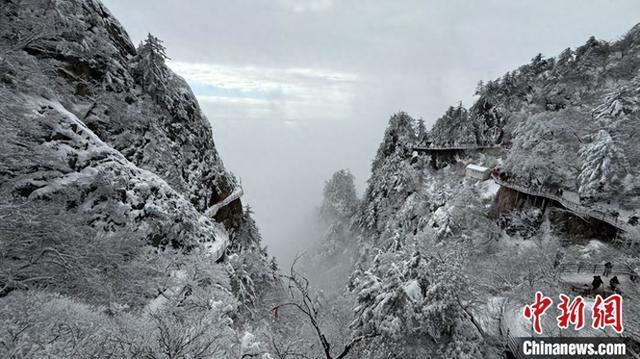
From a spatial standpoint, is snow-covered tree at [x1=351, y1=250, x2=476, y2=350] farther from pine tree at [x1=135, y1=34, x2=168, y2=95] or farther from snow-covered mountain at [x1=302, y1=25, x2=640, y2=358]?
pine tree at [x1=135, y1=34, x2=168, y2=95]

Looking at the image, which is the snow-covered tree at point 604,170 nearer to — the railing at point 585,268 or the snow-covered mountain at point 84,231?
the railing at point 585,268

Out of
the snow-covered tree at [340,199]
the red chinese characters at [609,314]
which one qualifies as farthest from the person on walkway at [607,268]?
the snow-covered tree at [340,199]

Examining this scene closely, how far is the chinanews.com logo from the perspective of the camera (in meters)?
10.3

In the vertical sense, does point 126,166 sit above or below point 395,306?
above

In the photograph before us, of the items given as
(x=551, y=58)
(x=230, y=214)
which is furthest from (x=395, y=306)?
(x=551, y=58)

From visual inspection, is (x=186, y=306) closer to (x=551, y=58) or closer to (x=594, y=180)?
(x=594, y=180)

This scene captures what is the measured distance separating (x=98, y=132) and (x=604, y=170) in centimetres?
3540

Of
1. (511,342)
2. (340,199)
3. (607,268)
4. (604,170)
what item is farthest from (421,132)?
(511,342)

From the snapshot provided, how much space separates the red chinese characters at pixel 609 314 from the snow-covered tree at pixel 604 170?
49.3 ft

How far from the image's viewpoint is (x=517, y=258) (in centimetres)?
1997

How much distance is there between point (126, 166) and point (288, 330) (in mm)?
16416

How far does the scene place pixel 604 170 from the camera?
21469 mm

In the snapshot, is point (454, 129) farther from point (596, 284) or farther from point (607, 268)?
point (596, 284)

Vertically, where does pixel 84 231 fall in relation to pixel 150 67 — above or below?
below
